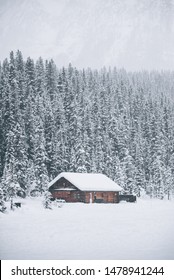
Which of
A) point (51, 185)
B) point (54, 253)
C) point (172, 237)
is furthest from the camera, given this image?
point (51, 185)

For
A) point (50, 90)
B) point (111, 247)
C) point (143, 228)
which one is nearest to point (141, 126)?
point (50, 90)

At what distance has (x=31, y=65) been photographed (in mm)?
109875

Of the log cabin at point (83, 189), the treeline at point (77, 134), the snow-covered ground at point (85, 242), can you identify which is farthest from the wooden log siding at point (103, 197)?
the snow-covered ground at point (85, 242)

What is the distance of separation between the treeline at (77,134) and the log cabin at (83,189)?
8.84 ft

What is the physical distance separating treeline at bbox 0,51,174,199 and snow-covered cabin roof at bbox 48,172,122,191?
11.9 feet

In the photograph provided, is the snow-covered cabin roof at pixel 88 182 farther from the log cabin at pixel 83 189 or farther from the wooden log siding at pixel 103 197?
the wooden log siding at pixel 103 197

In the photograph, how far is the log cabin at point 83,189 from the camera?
6550 centimetres

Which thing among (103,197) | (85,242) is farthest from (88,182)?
Result: (85,242)

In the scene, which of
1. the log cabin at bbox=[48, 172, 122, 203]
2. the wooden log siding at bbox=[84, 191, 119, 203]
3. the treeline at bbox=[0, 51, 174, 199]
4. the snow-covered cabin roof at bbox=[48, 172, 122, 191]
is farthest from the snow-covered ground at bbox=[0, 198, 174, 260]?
the wooden log siding at bbox=[84, 191, 119, 203]

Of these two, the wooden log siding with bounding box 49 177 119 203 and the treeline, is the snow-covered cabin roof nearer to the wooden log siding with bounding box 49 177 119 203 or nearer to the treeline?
the wooden log siding with bounding box 49 177 119 203

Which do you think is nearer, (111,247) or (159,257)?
(159,257)

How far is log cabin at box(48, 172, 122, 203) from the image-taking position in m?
65.5
